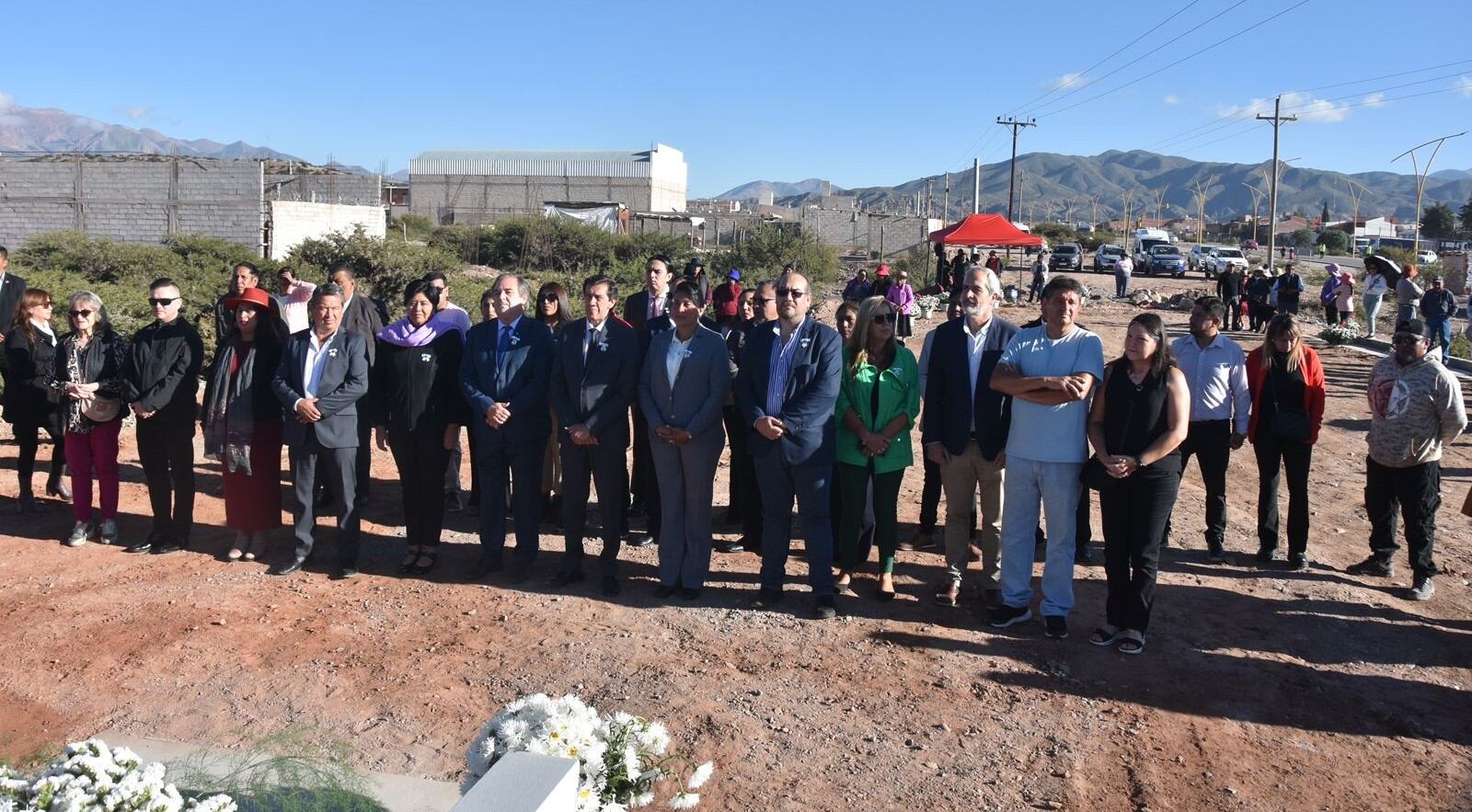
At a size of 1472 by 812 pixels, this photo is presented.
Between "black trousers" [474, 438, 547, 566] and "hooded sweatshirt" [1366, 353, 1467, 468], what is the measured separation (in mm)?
4986

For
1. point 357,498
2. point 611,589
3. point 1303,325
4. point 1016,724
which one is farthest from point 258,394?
point 1303,325

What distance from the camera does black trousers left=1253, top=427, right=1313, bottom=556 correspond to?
260 inches

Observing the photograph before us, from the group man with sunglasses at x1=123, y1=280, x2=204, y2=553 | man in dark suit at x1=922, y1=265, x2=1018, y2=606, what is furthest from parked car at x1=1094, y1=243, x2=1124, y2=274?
man with sunglasses at x1=123, y1=280, x2=204, y2=553

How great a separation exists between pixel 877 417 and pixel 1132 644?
1735mm

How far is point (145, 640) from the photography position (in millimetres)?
5418

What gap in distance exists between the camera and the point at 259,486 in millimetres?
6574

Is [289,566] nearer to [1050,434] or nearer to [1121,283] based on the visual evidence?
[1050,434]

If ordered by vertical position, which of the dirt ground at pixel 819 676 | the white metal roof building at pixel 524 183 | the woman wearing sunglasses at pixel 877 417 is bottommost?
the dirt ground at pixel 819 676

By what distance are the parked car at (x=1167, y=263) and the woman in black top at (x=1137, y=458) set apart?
138 ft

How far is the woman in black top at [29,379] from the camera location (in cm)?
737

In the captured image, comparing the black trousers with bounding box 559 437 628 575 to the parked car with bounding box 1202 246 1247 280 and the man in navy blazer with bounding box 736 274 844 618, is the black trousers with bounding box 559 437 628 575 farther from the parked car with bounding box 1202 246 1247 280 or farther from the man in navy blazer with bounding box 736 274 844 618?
the parked car with bounding box 1202 246 1247 280

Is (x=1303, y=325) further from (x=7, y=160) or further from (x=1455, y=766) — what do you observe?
(x=7, y=160)

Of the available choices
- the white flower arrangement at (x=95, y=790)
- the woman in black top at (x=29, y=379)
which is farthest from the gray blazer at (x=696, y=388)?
the woman in black top at (x=29, y=379)

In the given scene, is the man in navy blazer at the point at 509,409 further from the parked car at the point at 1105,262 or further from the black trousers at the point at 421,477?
the parked car at the point at 1105,262
